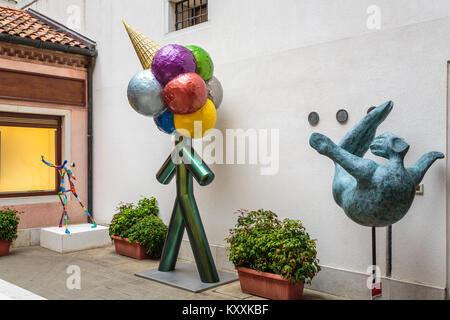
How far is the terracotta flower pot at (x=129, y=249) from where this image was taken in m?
7.56

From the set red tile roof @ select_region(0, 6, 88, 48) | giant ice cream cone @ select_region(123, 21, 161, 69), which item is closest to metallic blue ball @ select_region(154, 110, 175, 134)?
giant ice cream cone @ select_region(123, 21, 161, 69)

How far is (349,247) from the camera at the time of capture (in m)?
5.47

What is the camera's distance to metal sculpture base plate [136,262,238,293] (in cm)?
587

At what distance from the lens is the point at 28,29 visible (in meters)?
8.97

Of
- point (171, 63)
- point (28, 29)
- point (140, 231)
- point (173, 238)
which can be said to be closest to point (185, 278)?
point (173, 238)

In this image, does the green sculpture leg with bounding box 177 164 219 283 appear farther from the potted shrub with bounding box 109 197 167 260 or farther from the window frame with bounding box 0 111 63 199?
the window frame with bounding box 0 111 63 199

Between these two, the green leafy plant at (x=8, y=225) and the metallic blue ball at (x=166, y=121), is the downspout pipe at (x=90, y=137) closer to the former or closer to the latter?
the green leafy plant at (x=8, y=225)

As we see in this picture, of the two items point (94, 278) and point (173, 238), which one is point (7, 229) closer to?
point (94, 278)

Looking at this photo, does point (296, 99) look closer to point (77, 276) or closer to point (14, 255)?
point (77, 276)

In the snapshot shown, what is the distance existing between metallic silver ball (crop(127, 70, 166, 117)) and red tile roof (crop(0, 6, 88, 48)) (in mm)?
3995

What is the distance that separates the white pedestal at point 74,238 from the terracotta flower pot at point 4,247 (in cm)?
75

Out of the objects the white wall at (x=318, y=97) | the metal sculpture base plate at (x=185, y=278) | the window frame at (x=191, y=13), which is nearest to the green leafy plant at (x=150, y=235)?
the white wall at (x=318, y=97)

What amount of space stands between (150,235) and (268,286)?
276 centimetres
